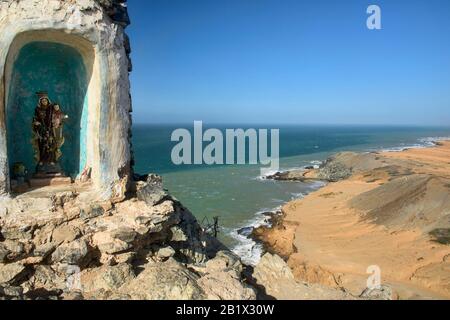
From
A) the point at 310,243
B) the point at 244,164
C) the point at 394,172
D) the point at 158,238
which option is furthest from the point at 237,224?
the point at 244,164

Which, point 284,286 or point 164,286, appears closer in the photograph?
point 164,286

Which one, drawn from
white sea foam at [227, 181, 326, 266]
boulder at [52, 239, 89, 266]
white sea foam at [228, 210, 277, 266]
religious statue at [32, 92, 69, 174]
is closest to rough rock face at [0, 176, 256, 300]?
boulder at [52, 239, 89, 266]

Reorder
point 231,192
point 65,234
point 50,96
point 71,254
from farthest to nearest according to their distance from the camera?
point 231,192 < point 50,96 < point 65,234 < point 71,254

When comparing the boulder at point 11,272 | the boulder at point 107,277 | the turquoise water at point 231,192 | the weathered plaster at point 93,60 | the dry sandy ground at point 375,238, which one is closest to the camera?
the boulder at point 11,272

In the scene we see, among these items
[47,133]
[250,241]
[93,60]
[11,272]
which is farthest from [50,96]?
[250,241]

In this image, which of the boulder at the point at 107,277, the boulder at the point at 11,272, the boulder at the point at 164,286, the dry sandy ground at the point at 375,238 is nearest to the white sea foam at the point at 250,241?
the dry sandy ground at the point at 375,238

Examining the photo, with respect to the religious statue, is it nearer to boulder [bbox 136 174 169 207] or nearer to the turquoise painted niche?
the turquoise painted niche

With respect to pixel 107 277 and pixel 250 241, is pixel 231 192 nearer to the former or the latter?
pixel 250 241

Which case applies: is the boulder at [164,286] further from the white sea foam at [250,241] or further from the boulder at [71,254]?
the white sea foam at [250,241]
